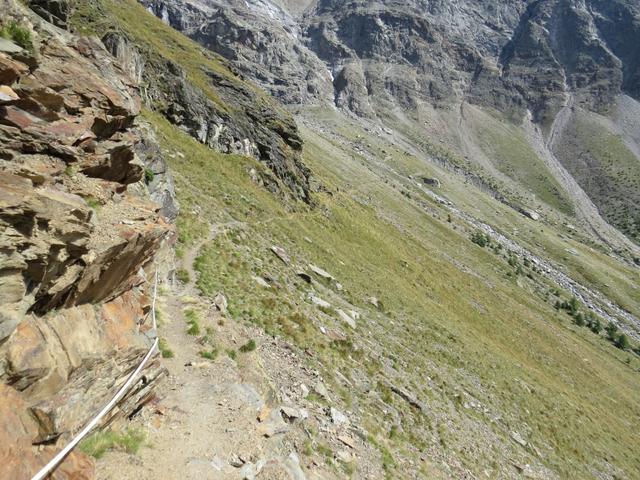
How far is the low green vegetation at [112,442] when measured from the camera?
818 centimetres

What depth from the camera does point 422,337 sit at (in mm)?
31406

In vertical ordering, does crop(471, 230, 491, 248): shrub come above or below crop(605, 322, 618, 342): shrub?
above

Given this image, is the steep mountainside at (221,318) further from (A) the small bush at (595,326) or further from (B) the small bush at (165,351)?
(A) the small bush at (595,326)

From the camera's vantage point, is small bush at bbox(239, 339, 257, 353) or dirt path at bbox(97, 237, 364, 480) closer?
dirt path at bbox(97, 237, 364, 480)

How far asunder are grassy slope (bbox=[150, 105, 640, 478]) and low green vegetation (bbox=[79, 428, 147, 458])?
8.56 m

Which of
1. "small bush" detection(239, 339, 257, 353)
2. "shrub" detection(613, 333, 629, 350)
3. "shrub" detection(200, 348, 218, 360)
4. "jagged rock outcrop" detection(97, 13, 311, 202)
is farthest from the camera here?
"shrub" detection(613, 333, 629, 350)

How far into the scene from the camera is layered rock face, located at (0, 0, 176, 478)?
6754 mm

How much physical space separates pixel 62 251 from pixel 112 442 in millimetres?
4331

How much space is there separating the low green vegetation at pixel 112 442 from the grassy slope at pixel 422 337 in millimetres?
8564

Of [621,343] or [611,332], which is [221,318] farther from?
[611,332]

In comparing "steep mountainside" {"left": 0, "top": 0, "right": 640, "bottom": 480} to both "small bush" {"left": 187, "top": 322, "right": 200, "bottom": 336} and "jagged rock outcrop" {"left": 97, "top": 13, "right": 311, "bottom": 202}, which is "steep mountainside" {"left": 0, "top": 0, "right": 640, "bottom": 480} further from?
"jagged rock outcrop" {"left": 97, "top": 13, "right": 311, "bottom": 202}

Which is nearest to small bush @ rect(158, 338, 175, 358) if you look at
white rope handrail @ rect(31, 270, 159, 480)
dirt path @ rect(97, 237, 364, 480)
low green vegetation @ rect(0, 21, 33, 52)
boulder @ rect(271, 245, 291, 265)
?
dirt path @ rect(97, 237, 364, 480)

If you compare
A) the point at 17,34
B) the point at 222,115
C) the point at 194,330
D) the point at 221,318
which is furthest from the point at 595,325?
the point at 17,34

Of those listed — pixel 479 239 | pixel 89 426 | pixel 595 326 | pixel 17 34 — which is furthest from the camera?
pixel 479 239
